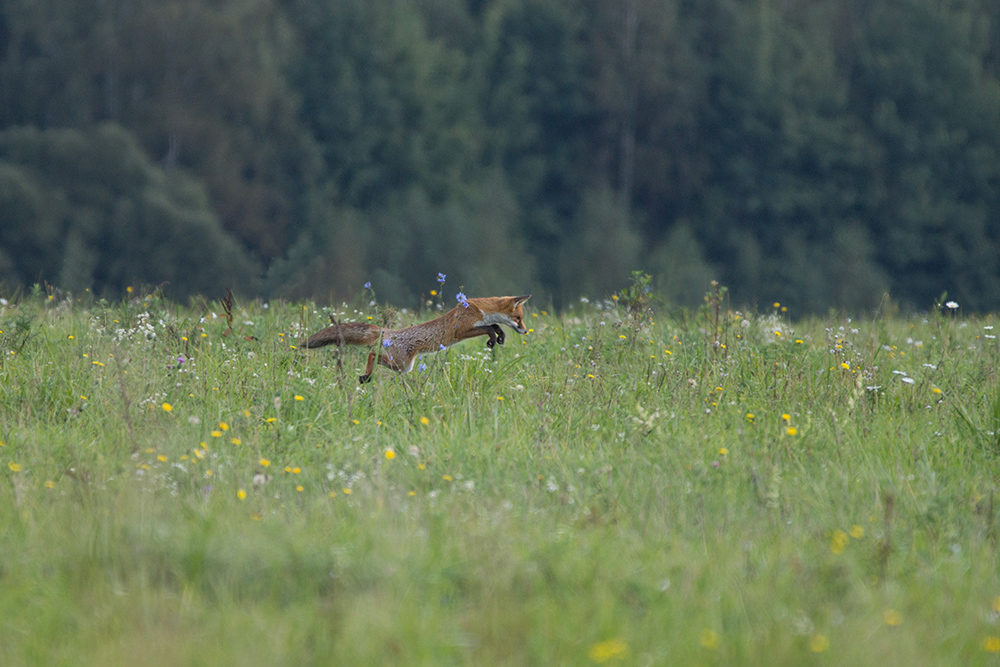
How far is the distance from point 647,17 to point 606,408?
31.5 metres

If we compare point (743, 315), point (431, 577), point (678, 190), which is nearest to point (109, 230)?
point (678, 190)

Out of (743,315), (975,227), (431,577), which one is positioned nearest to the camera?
(431,577)

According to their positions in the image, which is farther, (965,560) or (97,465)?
(97,465)

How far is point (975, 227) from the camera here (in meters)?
32.6

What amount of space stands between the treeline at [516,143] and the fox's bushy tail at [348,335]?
19.9 meters

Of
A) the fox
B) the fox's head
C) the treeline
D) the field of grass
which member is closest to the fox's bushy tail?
the fox

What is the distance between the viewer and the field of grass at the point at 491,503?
3.08 m

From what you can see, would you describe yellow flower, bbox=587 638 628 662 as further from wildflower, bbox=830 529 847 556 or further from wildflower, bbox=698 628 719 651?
wildflower, bbox=830 529 847 556

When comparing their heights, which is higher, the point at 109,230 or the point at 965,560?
the point at 109,230

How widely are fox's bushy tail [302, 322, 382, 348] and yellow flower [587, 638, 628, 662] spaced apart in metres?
3.16

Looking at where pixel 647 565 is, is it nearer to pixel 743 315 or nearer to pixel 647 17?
pixel 743 315

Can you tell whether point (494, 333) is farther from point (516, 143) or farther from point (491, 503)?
point (516, 143)

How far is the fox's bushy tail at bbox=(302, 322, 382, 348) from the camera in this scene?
19.0 feet

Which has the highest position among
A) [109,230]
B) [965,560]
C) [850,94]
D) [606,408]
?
[850,94]
